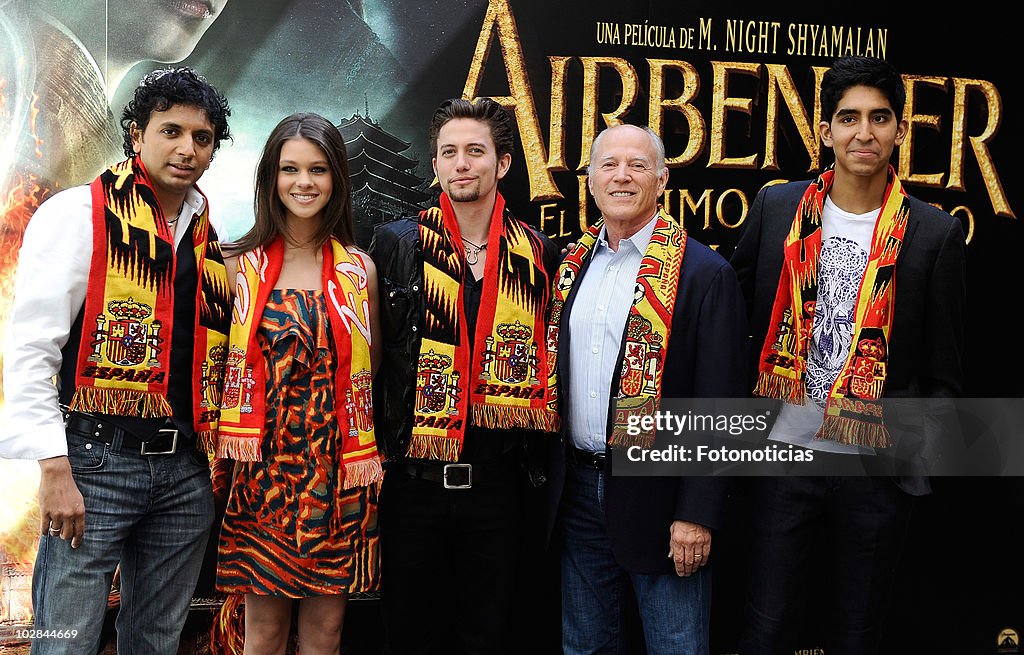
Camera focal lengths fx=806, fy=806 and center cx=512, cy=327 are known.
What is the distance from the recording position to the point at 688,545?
245 cm

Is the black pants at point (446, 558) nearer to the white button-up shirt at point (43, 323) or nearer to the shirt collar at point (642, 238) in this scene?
the shirt collar at point (642, 238)

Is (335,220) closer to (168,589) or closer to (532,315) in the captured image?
(532,315)

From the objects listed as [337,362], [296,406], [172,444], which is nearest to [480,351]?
[337,362]

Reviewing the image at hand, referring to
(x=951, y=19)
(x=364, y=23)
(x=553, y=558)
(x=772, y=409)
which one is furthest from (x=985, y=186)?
(x=364, y=23)

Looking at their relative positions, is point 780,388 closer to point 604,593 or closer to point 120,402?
point 604,593

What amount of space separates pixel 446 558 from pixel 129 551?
99 cm

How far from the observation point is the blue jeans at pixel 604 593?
2537 millimetres

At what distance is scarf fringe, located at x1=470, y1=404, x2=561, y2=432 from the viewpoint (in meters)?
2.67

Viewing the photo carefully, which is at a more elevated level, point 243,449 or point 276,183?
point 276,183

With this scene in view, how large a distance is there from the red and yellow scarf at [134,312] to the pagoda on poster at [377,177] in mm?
989

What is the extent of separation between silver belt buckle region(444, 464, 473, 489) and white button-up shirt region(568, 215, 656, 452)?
369 mm

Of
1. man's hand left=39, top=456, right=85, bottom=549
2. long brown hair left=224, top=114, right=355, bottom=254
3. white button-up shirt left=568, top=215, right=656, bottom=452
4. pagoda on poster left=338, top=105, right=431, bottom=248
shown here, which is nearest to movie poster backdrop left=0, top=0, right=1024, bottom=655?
pagoda on poster left=338, top=105, right=431, bottom=248

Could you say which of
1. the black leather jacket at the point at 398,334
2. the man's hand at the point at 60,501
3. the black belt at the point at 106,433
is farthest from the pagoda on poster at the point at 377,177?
the man's hand at the point at 60,501

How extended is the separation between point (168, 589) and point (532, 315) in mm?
1451
